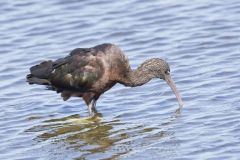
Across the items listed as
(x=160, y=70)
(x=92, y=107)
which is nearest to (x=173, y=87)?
(x=160, y=70)

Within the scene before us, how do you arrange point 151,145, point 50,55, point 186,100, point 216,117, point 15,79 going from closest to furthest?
point 151,145
point 216,117
point 186,100
point 15,79
point 50,55

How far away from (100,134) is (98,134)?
0.12ft

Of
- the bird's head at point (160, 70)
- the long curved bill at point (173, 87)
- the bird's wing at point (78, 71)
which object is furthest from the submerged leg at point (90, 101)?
the long curved bill at point (173, 87)

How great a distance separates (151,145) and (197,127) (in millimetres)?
817

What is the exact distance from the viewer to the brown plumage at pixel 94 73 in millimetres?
12094

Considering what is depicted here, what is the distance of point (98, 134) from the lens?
11336 millimetres

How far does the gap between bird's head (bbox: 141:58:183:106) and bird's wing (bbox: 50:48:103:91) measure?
→ 2.29 ft

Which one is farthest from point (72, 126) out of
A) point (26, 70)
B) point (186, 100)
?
point (26, 70)

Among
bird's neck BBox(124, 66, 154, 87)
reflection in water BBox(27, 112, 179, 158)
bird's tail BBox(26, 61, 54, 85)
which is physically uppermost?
bird's tail BBox(26, 61, 54, 85)

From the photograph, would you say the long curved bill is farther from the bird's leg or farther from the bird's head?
the bird's leg

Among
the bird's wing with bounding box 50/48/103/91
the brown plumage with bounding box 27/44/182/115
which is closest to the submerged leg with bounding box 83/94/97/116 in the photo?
the brown plumage with bounding box 27/44/182/115

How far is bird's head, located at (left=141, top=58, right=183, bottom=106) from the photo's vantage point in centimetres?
1214

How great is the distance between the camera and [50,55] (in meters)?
14.9

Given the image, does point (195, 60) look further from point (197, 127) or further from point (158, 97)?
point (197, 127)
